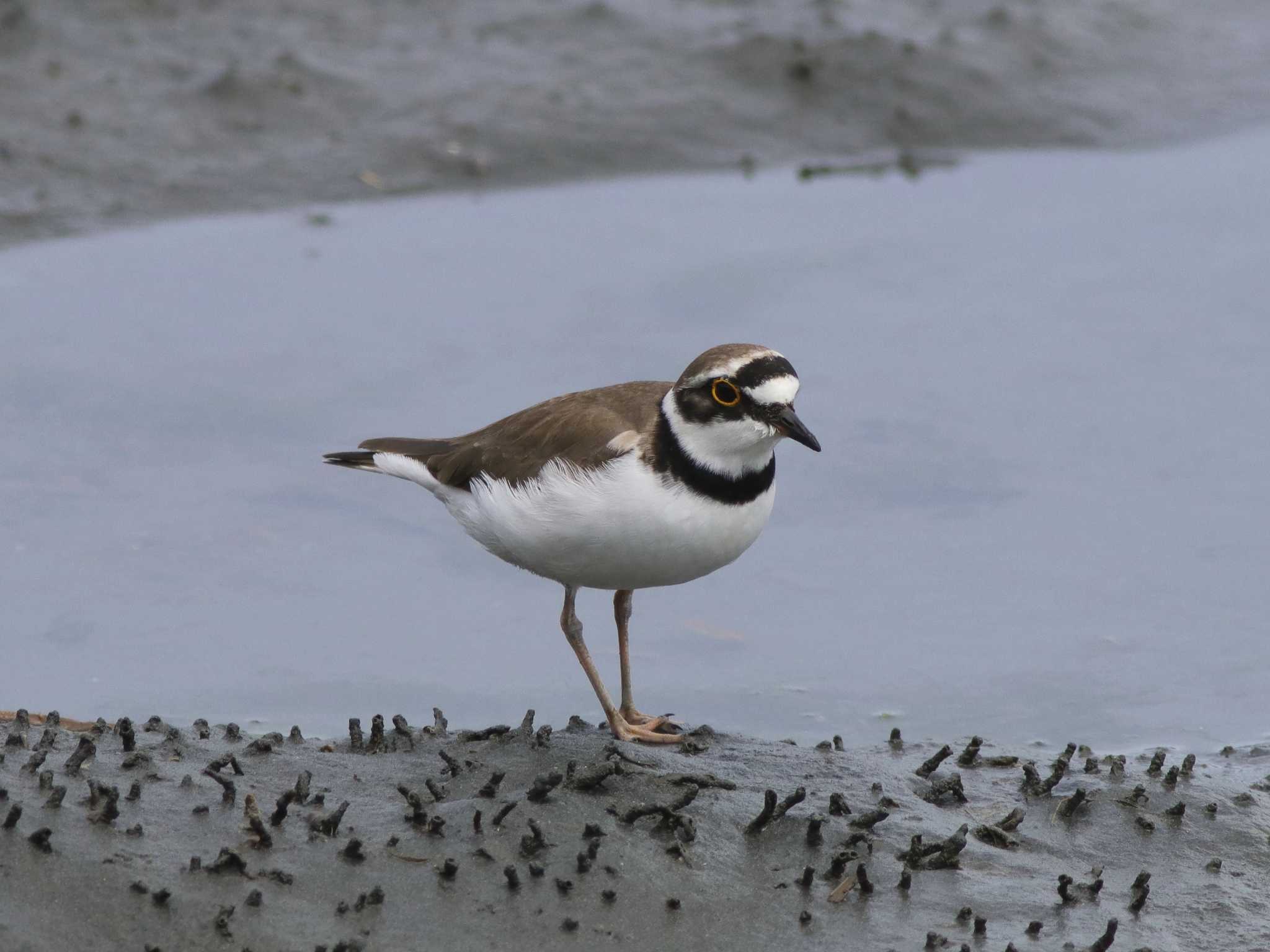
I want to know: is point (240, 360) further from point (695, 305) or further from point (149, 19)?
point (149, 19)

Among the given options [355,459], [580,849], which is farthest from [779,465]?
[580,849]

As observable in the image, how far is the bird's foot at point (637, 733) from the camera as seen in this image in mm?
7273

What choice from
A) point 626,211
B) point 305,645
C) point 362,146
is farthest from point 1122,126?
point 305,645

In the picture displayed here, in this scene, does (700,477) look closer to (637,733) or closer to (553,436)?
(553,436)

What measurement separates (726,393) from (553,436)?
0.87m

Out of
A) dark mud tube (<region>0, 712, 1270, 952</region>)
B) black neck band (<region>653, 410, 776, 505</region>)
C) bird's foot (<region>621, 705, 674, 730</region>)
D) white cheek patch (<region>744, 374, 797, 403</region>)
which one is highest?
white cheek patch (<region>744, 374, 797, 403</region>)

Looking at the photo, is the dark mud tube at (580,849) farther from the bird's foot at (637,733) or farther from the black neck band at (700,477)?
the black neck band at (700,477)

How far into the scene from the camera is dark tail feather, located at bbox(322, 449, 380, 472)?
8.31 metres

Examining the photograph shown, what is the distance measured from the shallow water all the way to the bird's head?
74.6 inches

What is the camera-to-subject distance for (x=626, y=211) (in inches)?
520

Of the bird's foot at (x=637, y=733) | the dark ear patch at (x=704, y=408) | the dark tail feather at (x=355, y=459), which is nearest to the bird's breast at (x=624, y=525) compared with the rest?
the dark ear patch at (x=704, y=408)

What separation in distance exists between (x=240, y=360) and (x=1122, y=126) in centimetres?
778

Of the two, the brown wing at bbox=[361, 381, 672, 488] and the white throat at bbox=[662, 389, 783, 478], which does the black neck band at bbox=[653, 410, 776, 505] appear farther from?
the brown wing at bbox=[361, 381, 672, 488]

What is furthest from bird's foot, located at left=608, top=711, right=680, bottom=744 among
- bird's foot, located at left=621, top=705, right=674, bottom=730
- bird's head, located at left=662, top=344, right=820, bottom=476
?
bird's head, located at left=662, top=344, right=820, bottom=476
